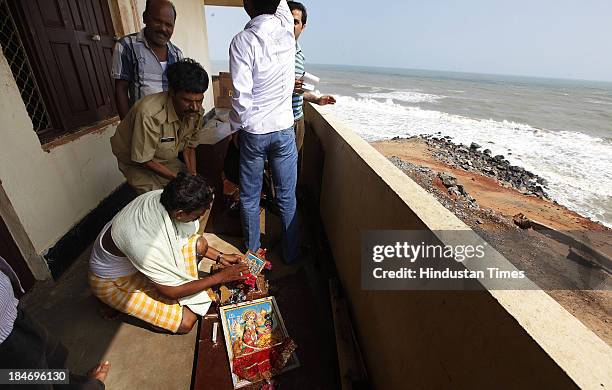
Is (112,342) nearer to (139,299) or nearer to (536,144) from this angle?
(139,299)

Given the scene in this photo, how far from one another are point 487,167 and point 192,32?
10537 millimetres

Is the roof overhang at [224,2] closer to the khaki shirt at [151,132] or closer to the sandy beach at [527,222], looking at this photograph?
the sandy beach at [527,222]

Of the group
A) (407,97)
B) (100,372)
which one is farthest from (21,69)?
(407,97)

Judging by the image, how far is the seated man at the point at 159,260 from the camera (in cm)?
180

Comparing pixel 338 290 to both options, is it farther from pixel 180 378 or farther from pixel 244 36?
pixel 244 36

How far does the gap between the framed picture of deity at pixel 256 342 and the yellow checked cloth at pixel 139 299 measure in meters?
0.37

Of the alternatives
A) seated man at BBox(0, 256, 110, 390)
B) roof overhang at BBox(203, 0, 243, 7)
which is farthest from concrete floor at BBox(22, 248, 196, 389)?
roof overhang at BBox(203, 0, 243, 7)

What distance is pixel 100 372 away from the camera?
189 centimetres

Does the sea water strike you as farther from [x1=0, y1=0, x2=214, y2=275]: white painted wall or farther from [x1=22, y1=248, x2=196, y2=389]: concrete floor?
[x1=0, y1=0, x2=214, y2=275]: white painted wall

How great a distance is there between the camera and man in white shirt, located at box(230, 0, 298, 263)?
7.13 feet

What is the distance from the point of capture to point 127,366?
1981mm

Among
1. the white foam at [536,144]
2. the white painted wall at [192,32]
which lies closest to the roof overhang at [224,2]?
the white painted wall at [192,32]

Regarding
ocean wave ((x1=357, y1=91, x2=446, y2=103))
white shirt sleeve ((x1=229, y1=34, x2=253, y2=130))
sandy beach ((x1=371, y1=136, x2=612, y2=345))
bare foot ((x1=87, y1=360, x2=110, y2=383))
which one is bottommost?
ocean wave ((x1=357, y1=91, x2=446, y2=103))

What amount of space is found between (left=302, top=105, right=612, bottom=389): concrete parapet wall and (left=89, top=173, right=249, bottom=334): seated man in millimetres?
985
